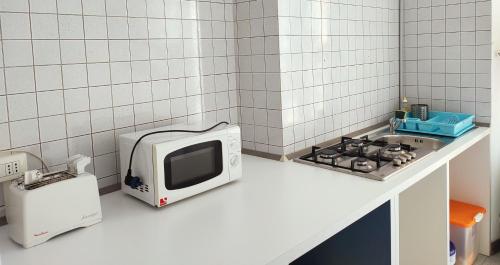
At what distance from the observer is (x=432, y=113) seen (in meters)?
2.64

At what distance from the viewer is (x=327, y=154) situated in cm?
198

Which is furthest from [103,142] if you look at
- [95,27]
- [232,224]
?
[232,224]

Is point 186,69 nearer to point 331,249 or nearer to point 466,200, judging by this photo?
point 331,249

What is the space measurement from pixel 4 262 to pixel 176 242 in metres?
0.44

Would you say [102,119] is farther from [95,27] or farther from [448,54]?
[448,54]

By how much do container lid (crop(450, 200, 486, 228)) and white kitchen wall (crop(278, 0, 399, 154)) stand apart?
0.67 m

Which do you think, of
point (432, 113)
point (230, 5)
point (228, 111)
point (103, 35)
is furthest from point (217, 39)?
point (432, 113)

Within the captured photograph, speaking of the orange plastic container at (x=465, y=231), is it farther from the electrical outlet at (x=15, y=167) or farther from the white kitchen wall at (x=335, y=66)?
the electrical outlet at (x=15, y=167)

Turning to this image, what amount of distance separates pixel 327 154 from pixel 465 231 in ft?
3.37

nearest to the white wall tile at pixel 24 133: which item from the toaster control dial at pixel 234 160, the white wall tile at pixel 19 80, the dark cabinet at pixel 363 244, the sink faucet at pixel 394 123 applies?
the white wall tile at pixel 19 80

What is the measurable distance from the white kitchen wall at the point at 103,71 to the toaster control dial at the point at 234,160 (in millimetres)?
352

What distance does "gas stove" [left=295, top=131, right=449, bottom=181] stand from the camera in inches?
70.6

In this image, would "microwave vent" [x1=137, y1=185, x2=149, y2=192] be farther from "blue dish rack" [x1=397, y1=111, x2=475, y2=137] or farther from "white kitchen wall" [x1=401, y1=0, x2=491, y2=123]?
"white kitchen wall" [x1=401, y1=0, x2=491, y2=123]

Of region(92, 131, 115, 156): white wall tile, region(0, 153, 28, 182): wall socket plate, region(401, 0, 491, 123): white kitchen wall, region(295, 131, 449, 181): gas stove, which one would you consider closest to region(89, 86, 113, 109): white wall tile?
region(92, 131, 115, 156): white wall tile
